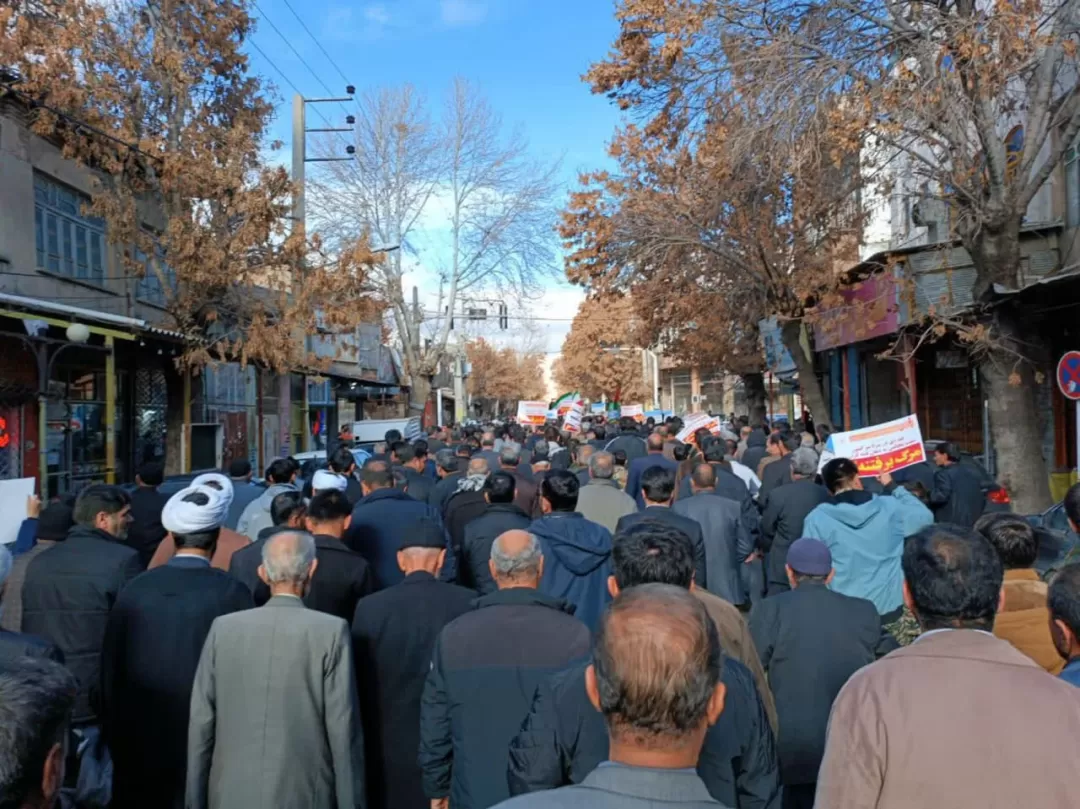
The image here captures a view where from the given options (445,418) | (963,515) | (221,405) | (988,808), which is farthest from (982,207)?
(445,418)

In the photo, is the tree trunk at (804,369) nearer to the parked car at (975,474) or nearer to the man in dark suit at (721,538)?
the parked car at (975,474)

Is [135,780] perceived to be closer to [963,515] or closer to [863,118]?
[963,515]

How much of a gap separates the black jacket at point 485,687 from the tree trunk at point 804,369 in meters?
16.7

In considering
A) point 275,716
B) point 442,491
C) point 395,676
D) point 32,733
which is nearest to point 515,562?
point 395,676

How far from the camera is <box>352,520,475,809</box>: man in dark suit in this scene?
4.07m

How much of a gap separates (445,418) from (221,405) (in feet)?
134

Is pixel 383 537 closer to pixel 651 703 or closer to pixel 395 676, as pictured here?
pixel 395 676

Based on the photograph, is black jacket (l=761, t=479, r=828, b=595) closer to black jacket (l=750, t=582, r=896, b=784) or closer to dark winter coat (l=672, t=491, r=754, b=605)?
dark winter coat (l=672, t=491, r=754, b=605)

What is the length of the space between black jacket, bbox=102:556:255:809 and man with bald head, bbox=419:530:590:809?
3.90 ft

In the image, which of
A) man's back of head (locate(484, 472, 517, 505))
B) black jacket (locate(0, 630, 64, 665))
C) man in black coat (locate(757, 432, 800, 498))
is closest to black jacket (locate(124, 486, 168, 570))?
man's back of head (locate(484, 472, 517, 505))

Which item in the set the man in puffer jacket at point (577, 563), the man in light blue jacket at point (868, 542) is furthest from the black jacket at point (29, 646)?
the man in light blue jacket at point (868, 542)

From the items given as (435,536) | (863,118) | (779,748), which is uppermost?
(863,118)

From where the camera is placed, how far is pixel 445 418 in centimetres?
6469

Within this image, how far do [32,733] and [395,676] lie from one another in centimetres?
240
